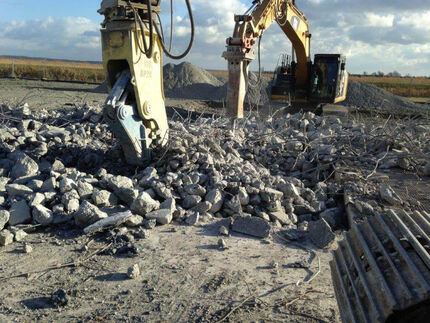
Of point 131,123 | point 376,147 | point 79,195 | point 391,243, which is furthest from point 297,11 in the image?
point 391,243

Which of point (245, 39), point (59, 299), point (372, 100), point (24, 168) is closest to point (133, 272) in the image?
point (59, 299)

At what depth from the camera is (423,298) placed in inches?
65.1

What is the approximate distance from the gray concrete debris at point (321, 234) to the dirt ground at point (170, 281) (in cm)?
9

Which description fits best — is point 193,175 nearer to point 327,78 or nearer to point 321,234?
point 321,234

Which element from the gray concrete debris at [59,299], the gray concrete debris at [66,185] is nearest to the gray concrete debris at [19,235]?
the gray concrete debris at [66,185]

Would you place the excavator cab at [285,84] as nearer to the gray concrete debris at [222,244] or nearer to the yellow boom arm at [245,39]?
the yellow boom arm at [245,39]

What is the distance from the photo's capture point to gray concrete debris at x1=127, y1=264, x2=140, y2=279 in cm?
336

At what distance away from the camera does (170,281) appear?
3.35 meters

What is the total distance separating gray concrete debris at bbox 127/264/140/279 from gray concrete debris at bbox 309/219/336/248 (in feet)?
5.41

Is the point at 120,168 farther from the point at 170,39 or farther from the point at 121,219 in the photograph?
the point at 170,39

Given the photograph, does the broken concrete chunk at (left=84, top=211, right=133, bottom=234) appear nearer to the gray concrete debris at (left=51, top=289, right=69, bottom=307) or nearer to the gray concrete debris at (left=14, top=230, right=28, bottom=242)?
the gray concrete debris at (left=14, top=230, right=28, bottom=242)

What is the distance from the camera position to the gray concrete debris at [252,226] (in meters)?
4.15

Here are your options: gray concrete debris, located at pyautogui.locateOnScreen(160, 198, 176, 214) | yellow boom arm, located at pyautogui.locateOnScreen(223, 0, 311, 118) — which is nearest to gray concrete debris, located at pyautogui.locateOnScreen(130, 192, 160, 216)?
gray concrete debris, located at pyautogui.locateOnScreen(160, 198, 176, 214)

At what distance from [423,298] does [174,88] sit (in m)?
21.0
